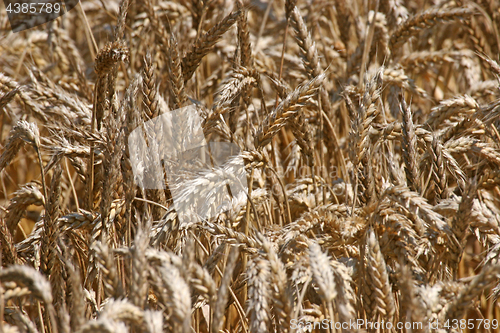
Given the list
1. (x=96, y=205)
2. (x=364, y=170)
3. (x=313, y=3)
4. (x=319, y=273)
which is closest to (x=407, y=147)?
(x=364, y=170)

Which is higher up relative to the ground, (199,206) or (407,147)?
(407,147)

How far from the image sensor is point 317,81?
168 centimetres

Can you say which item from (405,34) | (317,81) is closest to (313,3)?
(405,34)

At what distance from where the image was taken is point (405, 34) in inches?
100

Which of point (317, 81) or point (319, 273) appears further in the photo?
point (317, 81)

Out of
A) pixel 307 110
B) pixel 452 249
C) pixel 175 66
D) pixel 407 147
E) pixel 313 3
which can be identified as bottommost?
pixel 452 249

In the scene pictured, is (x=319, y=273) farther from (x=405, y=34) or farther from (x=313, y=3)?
(x=313, y=3)

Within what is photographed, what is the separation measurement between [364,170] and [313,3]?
2392mm

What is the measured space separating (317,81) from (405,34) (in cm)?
120

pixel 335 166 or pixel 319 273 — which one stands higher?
pixel 335 166

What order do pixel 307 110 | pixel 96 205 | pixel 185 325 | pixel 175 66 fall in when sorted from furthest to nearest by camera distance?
pixel 307 110
pixel 96 205
pixel 175 66
pixel 185 325

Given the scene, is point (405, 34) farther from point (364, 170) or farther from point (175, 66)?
point (175, 66)

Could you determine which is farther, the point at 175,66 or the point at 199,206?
the point at 175,66

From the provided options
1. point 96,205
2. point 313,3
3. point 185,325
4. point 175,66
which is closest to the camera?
point 185,325
